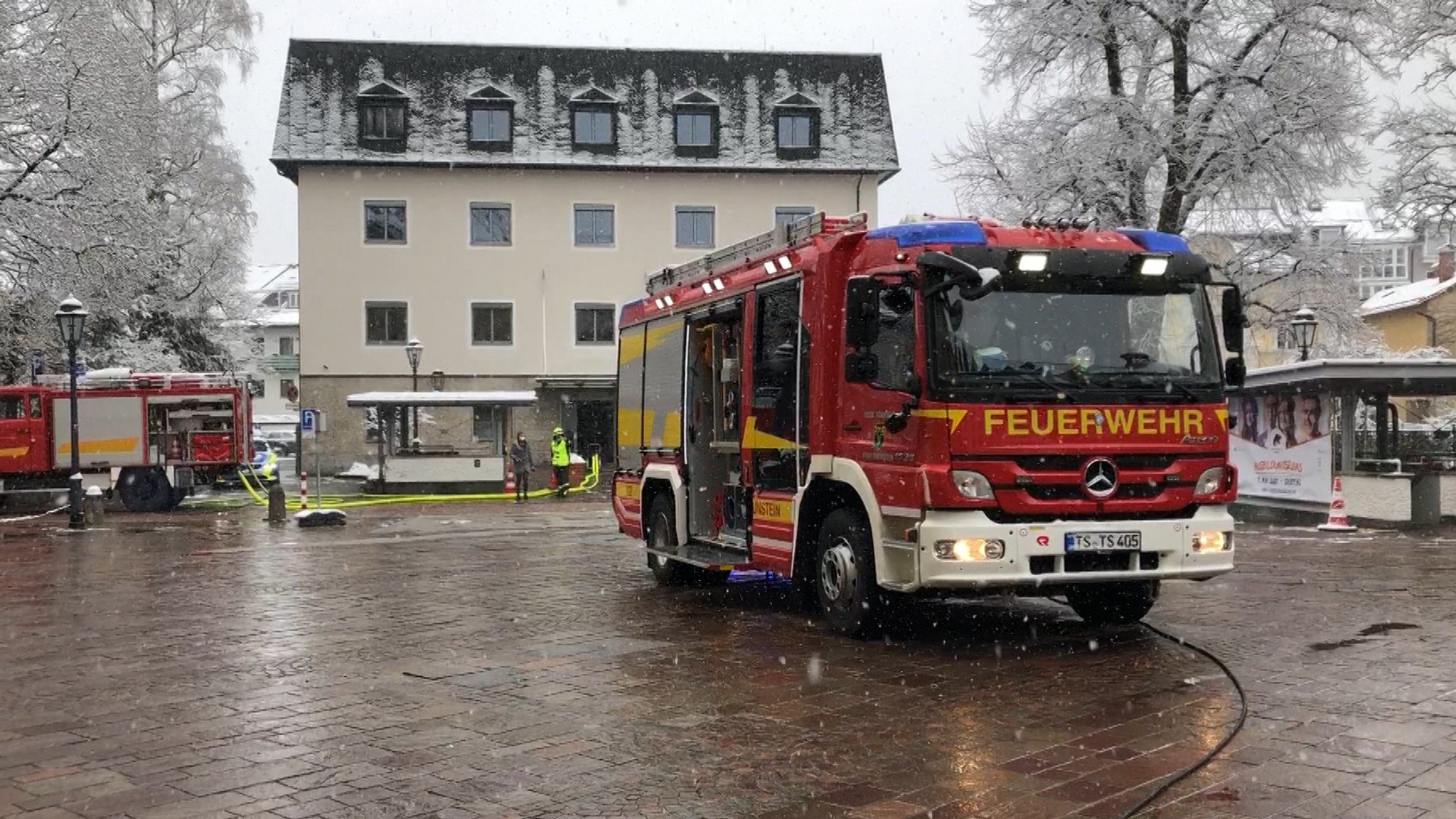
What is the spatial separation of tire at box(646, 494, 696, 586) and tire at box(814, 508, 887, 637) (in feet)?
9.96

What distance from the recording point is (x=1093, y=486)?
902cm

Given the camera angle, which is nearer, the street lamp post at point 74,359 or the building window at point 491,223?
the street lamp post at point 74,359

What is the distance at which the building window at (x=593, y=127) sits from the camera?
45188 millimetres

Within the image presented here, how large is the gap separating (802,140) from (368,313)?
15.1 meters

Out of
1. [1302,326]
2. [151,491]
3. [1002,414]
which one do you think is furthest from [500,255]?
[1002,414]

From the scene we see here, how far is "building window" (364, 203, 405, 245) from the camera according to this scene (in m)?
43.8

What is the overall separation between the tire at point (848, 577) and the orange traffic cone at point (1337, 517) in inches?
483

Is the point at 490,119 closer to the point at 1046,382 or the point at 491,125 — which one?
the point at 491,125

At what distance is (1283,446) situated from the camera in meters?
22.1

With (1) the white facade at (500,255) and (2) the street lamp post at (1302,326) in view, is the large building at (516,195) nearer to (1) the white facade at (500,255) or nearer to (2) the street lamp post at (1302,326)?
(1) the white facade at (500,255)

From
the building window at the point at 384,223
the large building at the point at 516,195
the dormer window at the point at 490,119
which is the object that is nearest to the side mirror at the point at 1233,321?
the large building at the point at 516,195

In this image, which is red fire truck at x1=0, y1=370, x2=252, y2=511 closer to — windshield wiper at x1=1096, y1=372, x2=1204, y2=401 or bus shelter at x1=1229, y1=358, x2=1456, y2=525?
bus shelter at x1=1229, y1=358, x2=1456, y2=525

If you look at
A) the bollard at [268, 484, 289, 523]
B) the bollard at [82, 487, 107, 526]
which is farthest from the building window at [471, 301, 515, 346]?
the bollard at [268, 484, 289, 523]

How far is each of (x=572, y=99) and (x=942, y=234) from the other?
37.7 metres
